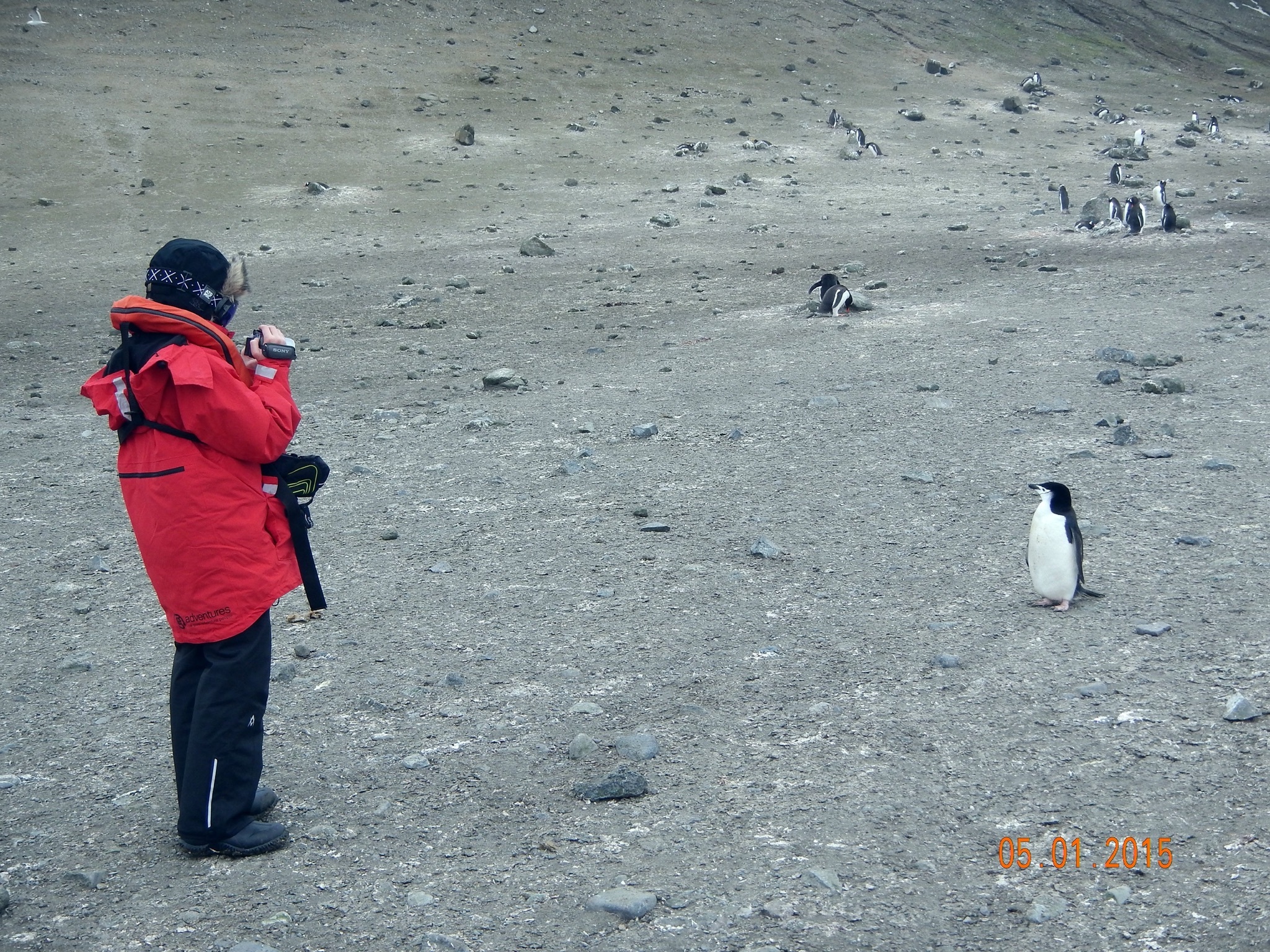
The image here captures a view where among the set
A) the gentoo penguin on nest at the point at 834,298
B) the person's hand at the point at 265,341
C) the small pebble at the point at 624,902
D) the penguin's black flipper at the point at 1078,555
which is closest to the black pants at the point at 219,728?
the person's hand at the point at 265,341

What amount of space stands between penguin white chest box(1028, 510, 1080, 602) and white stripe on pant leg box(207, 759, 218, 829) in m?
2.73

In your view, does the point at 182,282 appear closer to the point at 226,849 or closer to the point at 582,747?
the point at 226,849

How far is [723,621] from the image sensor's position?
429 centimetres

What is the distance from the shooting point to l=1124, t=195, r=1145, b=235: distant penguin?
12125 mm

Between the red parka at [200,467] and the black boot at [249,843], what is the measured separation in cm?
50

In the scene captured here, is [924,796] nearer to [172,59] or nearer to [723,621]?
[723,621]

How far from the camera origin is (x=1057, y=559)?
4.15 meters

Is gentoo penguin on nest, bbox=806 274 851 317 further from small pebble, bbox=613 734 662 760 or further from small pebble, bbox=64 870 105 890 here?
small pebble, bbox=64 870 105 890

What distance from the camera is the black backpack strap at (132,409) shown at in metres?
2.82

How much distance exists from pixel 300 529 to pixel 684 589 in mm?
1883

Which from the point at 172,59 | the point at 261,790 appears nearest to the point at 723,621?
the point at 261,790

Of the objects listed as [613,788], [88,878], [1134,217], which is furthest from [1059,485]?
[1134,217]

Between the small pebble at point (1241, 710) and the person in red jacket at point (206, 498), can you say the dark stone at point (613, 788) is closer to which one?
the person in red jacket at point (206, 498)

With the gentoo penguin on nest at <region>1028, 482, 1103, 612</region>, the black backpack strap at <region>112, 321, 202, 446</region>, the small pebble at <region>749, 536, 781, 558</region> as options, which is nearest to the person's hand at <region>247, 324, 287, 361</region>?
the black backpack strap at <region>112, 321, 202, 446</region>
